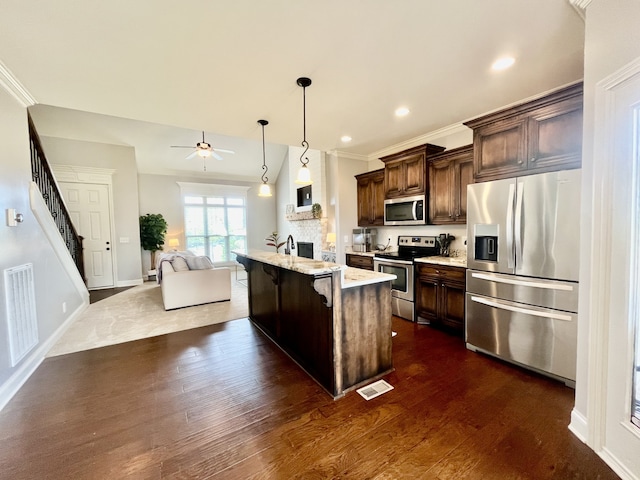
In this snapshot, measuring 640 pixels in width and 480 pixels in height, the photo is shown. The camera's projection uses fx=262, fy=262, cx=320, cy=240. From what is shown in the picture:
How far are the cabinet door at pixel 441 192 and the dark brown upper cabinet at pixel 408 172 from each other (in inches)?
4.5

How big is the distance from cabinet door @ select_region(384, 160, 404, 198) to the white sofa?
328 cm

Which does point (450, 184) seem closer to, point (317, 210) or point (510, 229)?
point (510, 229)

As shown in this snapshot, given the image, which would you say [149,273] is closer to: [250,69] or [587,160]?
[250,69]

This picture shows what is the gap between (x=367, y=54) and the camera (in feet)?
7.11

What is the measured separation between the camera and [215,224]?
8.55 m

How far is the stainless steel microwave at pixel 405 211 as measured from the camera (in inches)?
155

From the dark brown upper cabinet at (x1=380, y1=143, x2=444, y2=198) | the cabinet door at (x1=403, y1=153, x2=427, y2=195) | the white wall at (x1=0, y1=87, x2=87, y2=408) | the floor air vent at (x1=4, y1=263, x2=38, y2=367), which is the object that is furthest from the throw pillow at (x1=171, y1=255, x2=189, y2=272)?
the cabinet door at (x1=403, y1=153, x2=427, y2=195)

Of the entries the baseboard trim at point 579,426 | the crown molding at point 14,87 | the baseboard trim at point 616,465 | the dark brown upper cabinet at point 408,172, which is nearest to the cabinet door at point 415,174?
the dark brown upper cabinet at point 408,172

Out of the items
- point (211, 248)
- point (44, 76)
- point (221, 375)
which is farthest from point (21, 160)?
point (211, 248)

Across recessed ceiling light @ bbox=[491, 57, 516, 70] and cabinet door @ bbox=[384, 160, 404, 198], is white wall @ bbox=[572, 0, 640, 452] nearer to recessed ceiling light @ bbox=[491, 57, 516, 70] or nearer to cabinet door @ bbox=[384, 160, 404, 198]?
recessed ceiling light @ bbox=[491, 57, 516, 70]

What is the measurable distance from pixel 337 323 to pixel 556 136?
258cm

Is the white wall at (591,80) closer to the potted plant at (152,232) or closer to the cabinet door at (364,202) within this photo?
the cabinet door at (364,202)

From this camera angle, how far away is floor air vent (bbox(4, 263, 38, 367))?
90.7 inches

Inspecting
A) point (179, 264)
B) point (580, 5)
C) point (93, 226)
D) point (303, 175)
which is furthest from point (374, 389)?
point (93, 226)
